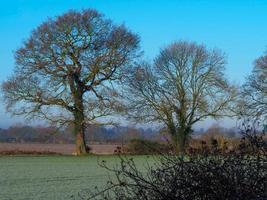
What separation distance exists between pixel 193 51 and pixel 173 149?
163 ft

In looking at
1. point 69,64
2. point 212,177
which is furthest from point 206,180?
point 69,64

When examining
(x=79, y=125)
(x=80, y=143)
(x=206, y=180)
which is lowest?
(x=206, y=180)

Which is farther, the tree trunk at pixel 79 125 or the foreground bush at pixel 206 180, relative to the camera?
the tree trunk at pixel 79 125

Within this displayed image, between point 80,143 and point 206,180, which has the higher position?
point 80,143

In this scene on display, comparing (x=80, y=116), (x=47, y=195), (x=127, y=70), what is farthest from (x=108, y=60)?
(x=47, y=195)

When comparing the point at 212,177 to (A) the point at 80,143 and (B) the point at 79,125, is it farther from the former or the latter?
(A) the point at 80,143

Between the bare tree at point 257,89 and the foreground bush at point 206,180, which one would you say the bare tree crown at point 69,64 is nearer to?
the bare tree at point 257,89

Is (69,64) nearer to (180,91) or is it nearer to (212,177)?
(180,91)

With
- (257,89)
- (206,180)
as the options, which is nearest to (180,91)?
(257,89)

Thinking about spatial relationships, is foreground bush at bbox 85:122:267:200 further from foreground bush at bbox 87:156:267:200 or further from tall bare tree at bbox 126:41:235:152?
tall bare tree at bbox 126:41:235:152

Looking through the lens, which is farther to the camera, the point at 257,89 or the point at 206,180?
the point at 257,89

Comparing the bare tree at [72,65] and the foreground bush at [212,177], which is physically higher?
the bare tree at [72,65]

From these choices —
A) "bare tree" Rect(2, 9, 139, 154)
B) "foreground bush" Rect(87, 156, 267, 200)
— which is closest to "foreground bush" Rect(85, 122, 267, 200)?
"foreground bush" Rect(87, 156, 267, 200)

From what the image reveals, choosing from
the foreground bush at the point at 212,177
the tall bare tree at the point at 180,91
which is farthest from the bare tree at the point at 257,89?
the foreground bush at the point at 212,177
